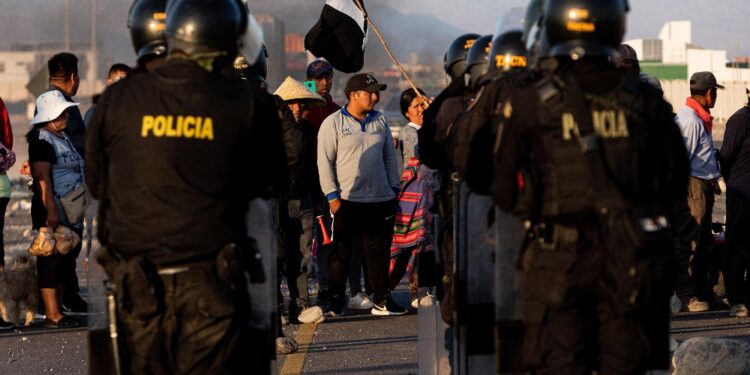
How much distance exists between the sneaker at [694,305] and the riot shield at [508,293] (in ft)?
19.7

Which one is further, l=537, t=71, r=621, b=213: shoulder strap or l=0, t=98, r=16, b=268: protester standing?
l=0, t=98, r=16, b=268: protester standing

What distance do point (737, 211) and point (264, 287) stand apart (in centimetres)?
653

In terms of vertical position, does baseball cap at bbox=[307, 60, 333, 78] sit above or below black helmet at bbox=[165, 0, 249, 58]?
above

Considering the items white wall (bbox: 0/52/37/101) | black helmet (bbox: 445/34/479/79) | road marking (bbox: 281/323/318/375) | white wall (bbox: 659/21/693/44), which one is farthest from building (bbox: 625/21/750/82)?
black helmet (bbox: 445/34/479/79)

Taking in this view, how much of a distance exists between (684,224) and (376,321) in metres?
2.52

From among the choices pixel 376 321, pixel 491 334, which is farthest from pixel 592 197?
pixel 376 321

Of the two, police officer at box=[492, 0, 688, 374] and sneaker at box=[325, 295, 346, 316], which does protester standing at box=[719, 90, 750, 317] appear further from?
police officer at box=[492, 0, 688, 374]

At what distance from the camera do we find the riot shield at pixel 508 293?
512cm

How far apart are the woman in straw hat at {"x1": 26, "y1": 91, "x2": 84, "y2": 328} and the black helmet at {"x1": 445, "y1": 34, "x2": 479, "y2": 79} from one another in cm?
374

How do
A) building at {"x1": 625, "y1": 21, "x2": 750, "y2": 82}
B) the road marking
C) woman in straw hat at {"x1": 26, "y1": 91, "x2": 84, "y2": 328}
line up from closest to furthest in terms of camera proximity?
the road marking < woman in straw hat at {"x1": 26, "y1": 91, "x2": 84, "y2": 328} < building at {"x1": 625, "y1": 21, "x2": 750, "y2": 82}

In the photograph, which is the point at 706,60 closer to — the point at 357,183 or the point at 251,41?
the point at 357,183

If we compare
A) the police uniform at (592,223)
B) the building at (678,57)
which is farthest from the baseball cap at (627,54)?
the building at (678,57)

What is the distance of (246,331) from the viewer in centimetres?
505

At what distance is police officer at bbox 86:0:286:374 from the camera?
15.9ft
